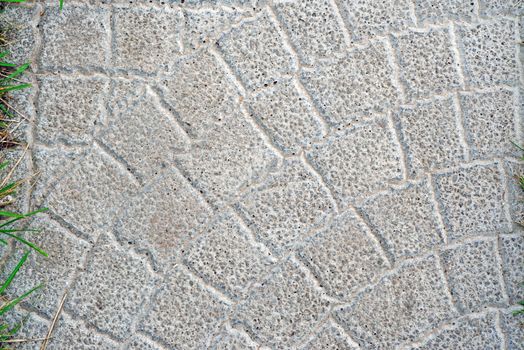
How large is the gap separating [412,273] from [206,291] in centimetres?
80

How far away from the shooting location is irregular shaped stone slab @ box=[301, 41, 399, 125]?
2.08 meters

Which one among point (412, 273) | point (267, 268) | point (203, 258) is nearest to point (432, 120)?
point (412, 273)

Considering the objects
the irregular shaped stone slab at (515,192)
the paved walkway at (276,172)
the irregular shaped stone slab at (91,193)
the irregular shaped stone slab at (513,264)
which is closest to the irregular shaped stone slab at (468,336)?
the paved walkway at (276,172)

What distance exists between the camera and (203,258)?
79.6 inches

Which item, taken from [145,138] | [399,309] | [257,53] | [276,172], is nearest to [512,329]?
[399,309]

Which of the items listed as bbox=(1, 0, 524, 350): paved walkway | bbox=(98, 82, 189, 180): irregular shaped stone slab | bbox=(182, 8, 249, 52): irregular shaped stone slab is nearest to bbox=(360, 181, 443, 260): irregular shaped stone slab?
bbox=(1, 0, 524, 350): paved walkway

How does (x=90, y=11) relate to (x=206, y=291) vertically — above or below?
above

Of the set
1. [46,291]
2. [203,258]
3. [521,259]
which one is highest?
[521,259]

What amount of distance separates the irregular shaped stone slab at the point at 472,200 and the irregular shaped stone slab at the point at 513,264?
0.19 feet

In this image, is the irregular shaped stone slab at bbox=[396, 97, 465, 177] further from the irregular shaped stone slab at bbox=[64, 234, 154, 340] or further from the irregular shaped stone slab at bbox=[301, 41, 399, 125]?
the irregular shaped stone slab at bbox=[64, 234, 154, 340]

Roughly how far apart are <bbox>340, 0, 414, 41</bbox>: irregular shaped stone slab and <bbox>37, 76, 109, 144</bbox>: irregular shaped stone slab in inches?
39.9

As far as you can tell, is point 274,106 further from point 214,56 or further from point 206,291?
point 206,291

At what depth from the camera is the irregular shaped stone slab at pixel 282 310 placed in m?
2.00

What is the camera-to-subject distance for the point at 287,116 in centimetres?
207
